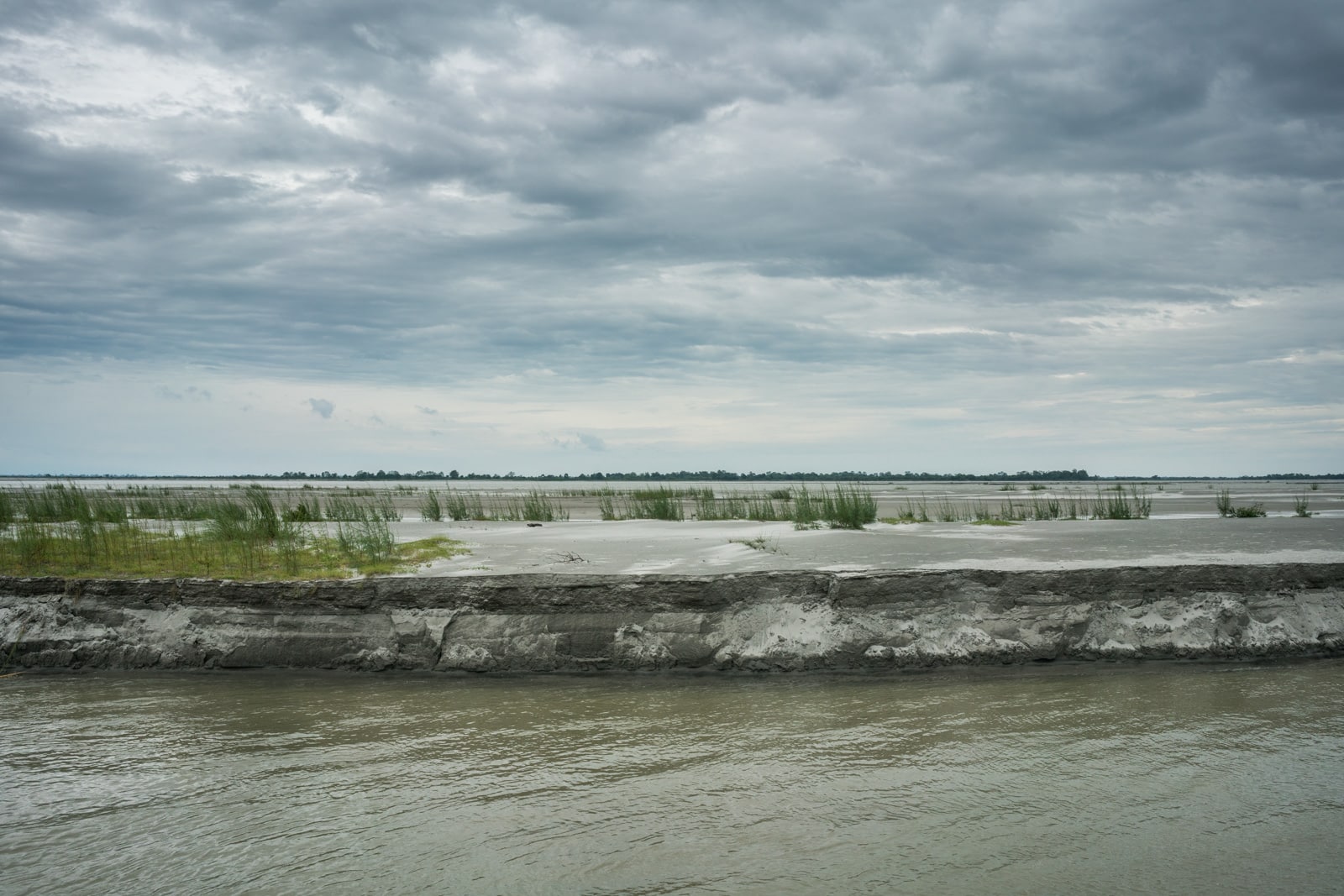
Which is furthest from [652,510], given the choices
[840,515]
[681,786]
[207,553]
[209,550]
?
[681,786]

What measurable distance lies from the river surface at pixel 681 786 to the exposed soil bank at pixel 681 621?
0.43 meters

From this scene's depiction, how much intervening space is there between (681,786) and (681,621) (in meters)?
2.71

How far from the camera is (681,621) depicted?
688 centimetres

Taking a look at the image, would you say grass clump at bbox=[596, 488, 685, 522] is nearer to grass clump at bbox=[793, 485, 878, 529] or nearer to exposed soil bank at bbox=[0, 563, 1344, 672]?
grass clump at bbox=[793, 485, 878, 529]

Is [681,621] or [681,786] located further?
[681,621]

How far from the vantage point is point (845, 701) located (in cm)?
580

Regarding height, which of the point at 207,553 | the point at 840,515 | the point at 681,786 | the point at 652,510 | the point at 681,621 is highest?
the point at 207,553

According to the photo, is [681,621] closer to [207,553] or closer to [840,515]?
[207,553]

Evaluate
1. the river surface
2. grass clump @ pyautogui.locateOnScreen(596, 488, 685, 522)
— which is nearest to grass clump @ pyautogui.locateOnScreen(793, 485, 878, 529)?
grass clump @ pyautogui.locateOnScreen(596, 488, 685, 522)

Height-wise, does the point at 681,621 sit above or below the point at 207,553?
below

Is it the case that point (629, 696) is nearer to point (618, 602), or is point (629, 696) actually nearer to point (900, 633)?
point (618, 602)

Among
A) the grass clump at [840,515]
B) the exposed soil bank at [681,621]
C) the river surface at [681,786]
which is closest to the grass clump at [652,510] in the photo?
the grass clump at [840,515]

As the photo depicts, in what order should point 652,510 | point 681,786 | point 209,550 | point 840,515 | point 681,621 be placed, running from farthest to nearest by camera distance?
1. point 652,510
2. point 840,515
3. point 209,550
4. point 681,621
5. point 681,786

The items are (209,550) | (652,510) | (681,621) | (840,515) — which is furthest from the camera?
(652,510)
